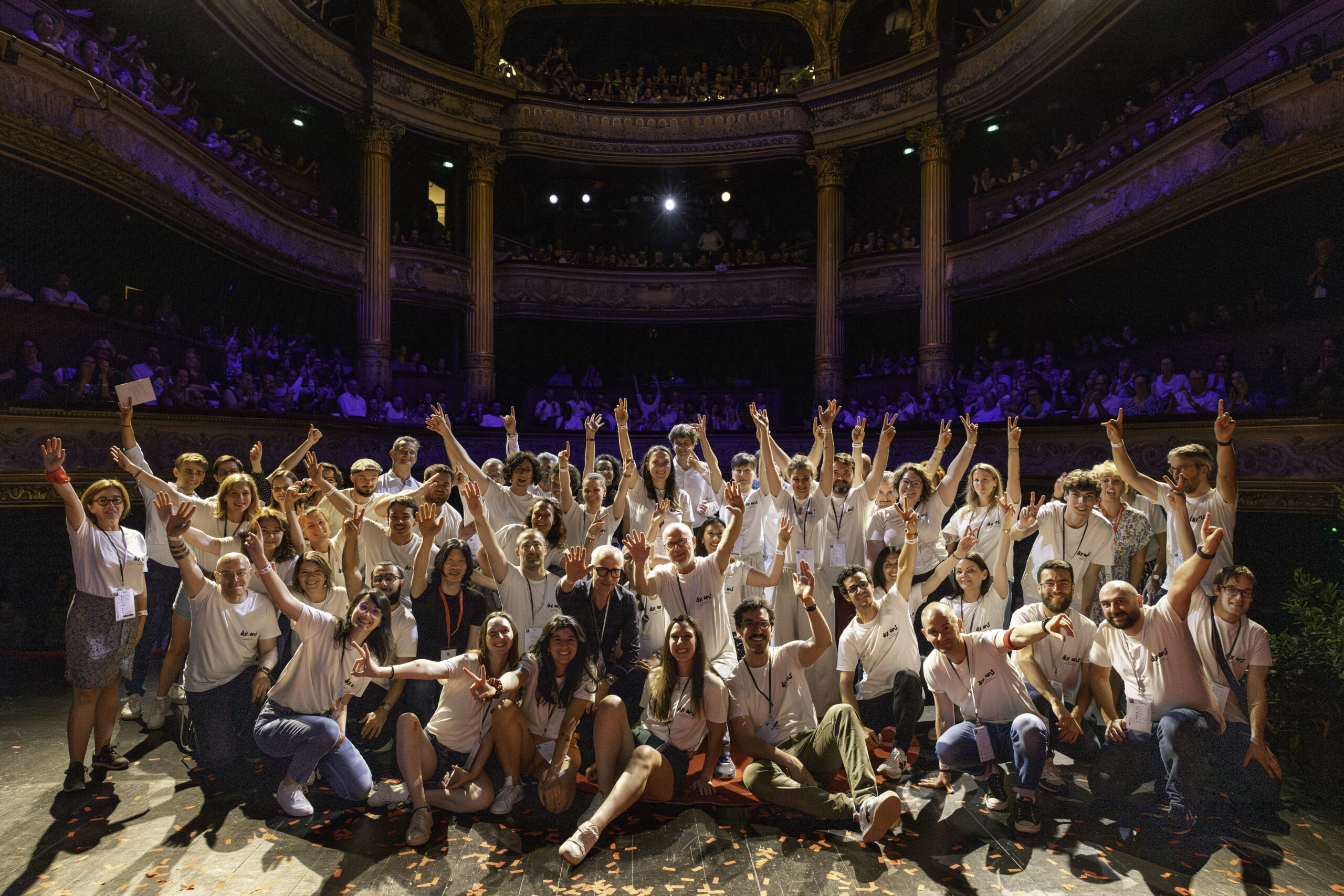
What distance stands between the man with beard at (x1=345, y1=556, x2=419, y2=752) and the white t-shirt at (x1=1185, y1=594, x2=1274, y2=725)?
4.58 meters

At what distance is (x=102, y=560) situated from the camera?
436 cm

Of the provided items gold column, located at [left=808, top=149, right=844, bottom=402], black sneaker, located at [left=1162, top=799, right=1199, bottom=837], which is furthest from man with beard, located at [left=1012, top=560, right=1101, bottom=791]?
gold column, located at [left=808, top=149, right=844, bottom=402]

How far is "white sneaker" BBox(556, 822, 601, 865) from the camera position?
3.65 metres

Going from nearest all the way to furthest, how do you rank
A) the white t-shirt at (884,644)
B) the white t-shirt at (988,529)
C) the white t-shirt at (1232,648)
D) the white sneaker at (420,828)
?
the white sneaker at (420,828) < the white t-shirt at (1232,648) < the white t-shirt at (884,644) < the white t-shirt at (988,529)

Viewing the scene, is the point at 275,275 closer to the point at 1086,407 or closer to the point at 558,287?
the point at 558,287

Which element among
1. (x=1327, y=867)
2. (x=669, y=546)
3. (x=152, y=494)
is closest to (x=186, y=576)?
(x=152, y=494)

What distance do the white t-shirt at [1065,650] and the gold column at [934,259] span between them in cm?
1119

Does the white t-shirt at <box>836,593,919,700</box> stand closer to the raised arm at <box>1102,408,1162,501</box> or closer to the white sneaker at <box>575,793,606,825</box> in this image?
the white sneaker at <box>575,793,606,825</box>

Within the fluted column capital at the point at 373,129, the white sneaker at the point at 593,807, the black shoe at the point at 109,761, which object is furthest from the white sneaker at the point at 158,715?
the fluted column capital at the point at 373,129

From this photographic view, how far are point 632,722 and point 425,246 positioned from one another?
1394 cm

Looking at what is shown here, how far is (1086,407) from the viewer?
34.3 ft

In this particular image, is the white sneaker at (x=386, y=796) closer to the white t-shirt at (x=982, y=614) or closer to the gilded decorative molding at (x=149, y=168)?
the white t-shirt at (x=982, y=614)

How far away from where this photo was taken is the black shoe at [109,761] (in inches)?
174

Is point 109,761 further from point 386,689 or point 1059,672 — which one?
point 1059,672
